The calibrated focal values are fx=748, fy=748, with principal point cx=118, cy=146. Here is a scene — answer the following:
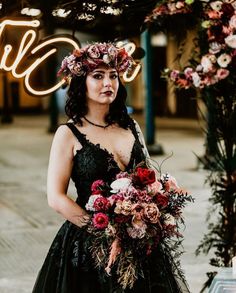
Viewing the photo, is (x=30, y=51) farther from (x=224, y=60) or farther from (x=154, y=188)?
(x=154, y=188)

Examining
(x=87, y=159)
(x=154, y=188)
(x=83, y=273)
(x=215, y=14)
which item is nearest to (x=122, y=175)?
(x=154, y=188)

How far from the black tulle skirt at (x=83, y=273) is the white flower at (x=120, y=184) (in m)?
0.47

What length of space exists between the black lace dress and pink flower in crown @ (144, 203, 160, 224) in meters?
0.40

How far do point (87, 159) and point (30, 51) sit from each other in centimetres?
138

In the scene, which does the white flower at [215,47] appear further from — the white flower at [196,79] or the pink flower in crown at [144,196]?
the pink flower in crown at [144,196]

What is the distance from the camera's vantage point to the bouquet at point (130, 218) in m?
3.85

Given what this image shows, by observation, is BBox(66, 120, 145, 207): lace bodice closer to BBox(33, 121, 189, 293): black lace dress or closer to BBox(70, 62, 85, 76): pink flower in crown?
BBox(33, 121, 189, 293): black lace dress

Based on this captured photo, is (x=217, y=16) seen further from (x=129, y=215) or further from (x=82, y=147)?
(x=129, y=215)

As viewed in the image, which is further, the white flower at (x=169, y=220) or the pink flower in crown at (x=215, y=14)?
the pink flower in crown at (x=215, y=14)

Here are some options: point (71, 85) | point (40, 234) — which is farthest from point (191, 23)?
point (40, 234)

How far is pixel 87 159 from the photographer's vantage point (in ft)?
13.7

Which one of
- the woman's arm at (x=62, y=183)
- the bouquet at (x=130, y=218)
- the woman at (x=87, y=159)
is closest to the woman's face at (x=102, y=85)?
the woman at (x=87, y=159)

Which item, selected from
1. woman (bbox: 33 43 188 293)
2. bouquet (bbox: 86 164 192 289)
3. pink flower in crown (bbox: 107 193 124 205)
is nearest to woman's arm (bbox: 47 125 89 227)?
woman (bbox: 33 43 188 293)

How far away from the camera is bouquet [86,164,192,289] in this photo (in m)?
3.85
